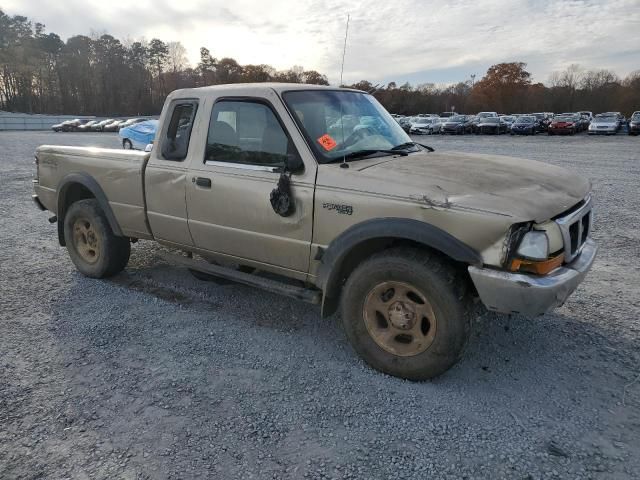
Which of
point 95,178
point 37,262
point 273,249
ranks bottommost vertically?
point 37,262

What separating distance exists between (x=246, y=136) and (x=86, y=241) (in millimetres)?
2676

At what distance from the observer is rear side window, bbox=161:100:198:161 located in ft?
13.7

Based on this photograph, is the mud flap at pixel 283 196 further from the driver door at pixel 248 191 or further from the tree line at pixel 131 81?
the tree line at pixel 131 81

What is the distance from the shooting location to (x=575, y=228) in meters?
3.19

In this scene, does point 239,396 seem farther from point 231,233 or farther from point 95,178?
point 95,178

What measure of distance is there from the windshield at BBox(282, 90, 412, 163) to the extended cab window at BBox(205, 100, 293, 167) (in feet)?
0.67

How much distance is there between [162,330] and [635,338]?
12.9ft

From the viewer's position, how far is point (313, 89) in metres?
3.97

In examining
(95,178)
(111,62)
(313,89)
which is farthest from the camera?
(111,62)

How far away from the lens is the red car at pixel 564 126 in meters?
35.9

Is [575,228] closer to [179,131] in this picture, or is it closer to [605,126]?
[179,131]

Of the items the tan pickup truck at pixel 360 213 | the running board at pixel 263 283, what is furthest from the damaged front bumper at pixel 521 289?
the running board at pixel 263 283

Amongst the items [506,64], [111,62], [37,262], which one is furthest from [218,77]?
[37,262]

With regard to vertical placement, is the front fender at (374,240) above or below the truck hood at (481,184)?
below
